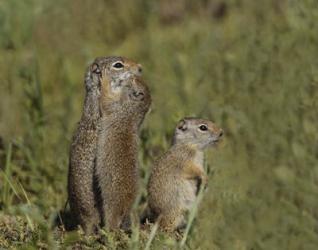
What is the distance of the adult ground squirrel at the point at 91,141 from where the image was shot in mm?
6180

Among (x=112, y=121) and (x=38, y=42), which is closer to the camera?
(x=112, y=121)

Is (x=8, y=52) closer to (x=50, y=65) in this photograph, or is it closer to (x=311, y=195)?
(x=50, y=65)

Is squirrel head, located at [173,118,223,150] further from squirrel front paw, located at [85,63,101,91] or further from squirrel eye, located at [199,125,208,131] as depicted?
squirrel front paw, located at [85,63,101,91]

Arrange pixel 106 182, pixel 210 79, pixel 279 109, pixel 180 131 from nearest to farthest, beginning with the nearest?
pixel 106 182 < pixel 180 131 < pixel 279 109 < pixel 210 79

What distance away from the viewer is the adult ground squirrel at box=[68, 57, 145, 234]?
6180 mm

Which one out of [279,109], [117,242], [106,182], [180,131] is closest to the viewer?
[117,242]

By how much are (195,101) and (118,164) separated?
128 inches

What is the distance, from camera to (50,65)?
1120 centimetres

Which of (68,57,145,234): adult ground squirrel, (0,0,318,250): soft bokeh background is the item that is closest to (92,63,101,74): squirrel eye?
(68,57,145,234): adult ground squirrel

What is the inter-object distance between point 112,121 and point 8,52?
15.1ft

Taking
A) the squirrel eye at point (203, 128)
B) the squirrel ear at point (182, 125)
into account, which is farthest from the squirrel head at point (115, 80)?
the squirrel eye at point (203, 128)

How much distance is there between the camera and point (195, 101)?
9.16 metres

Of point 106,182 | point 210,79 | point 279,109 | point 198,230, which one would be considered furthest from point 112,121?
point 210,79

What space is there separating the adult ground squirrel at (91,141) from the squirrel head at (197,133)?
0.53 m
